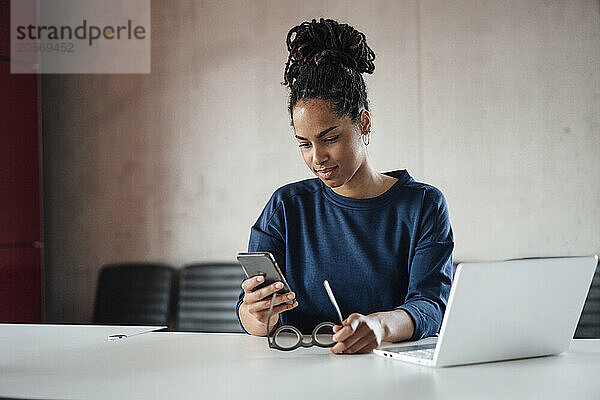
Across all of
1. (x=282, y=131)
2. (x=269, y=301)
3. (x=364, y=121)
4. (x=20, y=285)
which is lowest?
(x=20, y=285)

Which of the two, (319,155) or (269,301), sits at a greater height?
(319,155)

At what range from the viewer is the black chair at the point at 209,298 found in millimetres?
4133

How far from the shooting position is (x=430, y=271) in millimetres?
1957

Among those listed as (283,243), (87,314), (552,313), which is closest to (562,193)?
(283,243)

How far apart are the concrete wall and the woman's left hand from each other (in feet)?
7.88

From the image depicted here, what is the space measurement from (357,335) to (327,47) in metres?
0.89

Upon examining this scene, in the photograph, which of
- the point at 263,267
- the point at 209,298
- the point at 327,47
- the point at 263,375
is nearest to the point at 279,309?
the point at 263,267

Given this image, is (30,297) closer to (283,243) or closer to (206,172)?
(206,172)

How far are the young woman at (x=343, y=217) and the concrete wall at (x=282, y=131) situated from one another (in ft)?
6.16

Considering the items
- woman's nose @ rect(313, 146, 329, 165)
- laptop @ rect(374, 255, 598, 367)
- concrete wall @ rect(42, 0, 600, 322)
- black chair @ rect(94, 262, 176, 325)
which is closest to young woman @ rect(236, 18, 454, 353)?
woman's nose @ rect(313, 146, 329, 165)

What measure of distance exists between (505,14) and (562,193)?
3.40 feet

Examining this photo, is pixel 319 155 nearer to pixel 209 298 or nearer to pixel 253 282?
pixel 253 282

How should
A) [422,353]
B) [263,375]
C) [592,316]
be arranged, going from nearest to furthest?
[263,375] → [422,353] → [592,316]

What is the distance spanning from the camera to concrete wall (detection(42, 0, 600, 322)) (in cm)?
383
